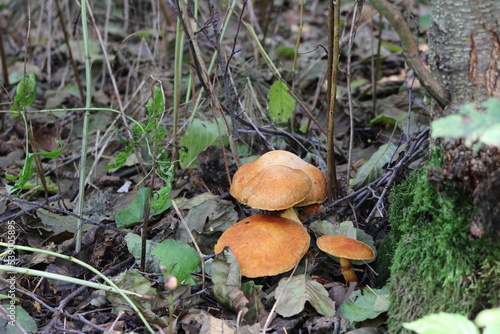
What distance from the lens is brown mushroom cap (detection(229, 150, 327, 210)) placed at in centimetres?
264

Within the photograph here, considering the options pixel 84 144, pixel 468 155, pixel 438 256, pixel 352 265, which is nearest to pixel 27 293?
pixel 84 144

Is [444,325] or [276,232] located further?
[276,232]

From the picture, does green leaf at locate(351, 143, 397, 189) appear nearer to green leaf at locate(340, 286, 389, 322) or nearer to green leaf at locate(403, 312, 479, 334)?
green leaf at locate(340, 286, 389, 322)

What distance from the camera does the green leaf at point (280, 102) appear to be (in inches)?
134

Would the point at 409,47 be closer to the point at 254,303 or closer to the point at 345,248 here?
the point at 345,248

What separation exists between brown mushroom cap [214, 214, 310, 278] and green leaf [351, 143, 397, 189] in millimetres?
727

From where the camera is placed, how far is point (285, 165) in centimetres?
266

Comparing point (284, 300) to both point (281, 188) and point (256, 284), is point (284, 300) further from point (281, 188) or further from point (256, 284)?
point (281, 188)

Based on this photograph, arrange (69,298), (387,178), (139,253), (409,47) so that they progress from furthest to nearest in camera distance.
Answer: (387,178) → (139,253) → (69,298) → (409,47)

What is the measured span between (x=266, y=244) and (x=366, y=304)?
549mm

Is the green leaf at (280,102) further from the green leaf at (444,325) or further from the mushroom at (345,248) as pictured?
the green leaf at (444,325)

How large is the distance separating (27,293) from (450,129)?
6.56 ft

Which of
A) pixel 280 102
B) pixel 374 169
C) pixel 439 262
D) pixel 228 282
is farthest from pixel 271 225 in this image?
pixel 280 102

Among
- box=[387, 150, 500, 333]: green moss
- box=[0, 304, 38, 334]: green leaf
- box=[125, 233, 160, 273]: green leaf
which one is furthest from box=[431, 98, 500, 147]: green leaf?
box=[0, 304, 38, 334]: green leaf
